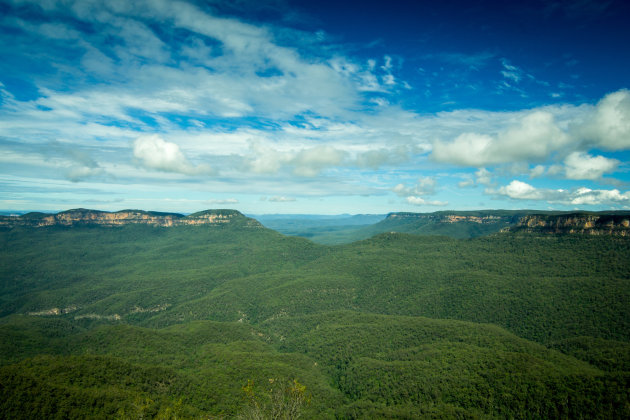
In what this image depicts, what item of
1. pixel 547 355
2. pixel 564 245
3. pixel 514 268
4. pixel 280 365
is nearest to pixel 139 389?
pixel 280 365

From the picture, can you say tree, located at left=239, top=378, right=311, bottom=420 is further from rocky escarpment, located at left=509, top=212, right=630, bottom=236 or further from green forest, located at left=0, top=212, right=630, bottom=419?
rocky escarpment, located at left=509, top=212, right=630, bottom=236

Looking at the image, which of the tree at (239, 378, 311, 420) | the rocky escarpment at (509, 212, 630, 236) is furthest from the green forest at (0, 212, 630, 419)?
the rocky escarpment at (509, 212, 630, 236)

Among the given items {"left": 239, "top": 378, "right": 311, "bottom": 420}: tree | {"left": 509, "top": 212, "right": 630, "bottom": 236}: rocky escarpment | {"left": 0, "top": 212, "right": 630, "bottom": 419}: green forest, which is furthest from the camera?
{"left": 509, "top": 212, "right": 630, "bottom": 236}: rocky escarpment

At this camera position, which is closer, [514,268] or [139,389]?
[139,389]

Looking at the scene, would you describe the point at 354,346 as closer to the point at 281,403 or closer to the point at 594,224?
the point at 281,403

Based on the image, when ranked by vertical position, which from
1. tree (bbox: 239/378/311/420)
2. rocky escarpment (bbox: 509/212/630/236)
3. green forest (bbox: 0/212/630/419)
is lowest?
green forest (bbox: 0/212/630/419)

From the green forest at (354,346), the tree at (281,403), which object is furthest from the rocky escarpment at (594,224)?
the tree at (281,403)

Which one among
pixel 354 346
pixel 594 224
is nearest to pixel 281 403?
pixel 354 346

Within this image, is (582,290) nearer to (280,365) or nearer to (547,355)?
(547,355)
